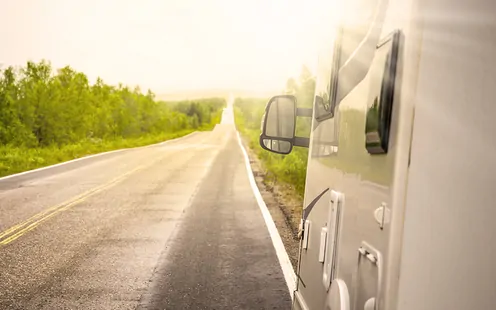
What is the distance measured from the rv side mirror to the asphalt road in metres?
3.09

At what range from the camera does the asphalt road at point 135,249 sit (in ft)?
21.9

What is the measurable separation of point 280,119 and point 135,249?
19.7 feet

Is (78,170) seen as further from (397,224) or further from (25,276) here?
(397,224)

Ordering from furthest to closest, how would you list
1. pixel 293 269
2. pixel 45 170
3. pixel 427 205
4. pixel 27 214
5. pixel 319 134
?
pixel 45 170 < pixel 27 214 < pixel 293 269 < pixel 319 134 < pixel 427 205

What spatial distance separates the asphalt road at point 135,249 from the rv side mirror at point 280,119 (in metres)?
3.09

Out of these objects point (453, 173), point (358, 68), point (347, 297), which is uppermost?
point (358, 68)

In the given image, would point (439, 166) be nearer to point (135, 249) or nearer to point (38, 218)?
point (135, 249)

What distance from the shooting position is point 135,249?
9133 millimetres

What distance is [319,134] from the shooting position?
11.4ft

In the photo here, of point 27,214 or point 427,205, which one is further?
point 27,214

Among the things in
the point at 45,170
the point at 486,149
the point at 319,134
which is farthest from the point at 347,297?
the point at 45,170

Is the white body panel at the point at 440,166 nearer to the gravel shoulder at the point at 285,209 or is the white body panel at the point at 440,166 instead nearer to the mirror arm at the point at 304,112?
the mirror arm at the point at 304,112

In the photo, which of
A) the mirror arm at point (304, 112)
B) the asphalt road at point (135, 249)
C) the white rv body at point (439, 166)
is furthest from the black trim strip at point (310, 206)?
the asphalt road at point (135, 249)

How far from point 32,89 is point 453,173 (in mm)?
42604
